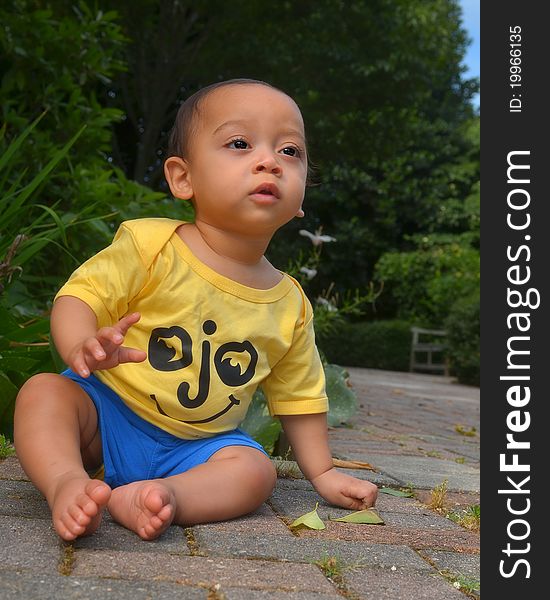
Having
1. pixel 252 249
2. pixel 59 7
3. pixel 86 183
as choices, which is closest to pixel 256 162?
pixel 252 249

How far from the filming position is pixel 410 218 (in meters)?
21.2

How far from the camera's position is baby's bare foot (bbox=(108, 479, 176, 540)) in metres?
1.44

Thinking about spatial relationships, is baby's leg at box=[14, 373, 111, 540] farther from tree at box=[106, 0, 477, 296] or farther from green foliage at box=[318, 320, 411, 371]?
green foliage at box=[318, 320, 411, 371]

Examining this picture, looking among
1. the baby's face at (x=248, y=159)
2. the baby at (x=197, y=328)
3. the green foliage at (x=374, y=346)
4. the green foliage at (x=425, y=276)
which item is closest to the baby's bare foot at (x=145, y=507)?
the baby at (x=197, y=328)

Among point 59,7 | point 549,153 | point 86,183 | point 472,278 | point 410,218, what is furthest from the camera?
point 410,218

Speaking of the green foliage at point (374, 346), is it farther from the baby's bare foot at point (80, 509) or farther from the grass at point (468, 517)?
the baby's bare foot at point (80, 509)

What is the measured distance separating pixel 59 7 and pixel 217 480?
667 centimetres

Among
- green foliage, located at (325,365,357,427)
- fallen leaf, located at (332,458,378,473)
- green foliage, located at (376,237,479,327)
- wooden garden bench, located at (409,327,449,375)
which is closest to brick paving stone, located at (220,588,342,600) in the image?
fallen leaf, located at (332,458,378,473)

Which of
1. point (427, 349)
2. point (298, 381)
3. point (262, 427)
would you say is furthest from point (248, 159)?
point (427, 349)

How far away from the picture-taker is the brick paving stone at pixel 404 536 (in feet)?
5.30

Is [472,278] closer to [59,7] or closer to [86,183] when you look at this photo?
[59,7]

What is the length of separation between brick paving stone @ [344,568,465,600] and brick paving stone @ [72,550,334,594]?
57mm

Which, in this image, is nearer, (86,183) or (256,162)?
(256,162)

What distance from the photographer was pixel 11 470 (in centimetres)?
202
